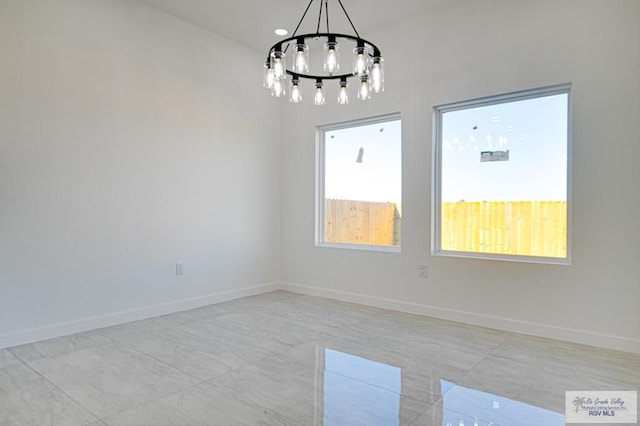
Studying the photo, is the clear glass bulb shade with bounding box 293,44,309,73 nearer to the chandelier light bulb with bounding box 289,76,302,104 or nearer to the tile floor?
the chandelier light bulb with bounding box 289,76,302,104

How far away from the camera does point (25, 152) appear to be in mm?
3203

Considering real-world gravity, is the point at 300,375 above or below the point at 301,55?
below

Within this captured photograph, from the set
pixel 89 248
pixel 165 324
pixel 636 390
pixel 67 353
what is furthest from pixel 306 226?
pixel 636 390

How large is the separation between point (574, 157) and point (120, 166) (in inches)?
163

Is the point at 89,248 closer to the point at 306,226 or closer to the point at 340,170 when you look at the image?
the point at 306,226

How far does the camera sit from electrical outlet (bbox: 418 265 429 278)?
4.13 m

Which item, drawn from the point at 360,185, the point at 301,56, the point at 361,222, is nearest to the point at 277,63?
the point at 301,56

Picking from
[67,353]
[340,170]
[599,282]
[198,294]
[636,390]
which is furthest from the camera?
[340,170]

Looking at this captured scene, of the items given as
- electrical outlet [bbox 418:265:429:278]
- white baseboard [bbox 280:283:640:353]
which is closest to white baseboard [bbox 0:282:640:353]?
white baseboard [bbox 280:283:640:353]

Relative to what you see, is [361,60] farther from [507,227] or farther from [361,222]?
[361,222]

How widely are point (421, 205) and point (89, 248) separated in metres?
3.30

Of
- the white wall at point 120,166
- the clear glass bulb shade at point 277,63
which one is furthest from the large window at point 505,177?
the white wall at point 120,166

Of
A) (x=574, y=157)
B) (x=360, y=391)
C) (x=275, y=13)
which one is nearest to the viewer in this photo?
(x=360, y=391)

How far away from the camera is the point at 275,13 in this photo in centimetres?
414
